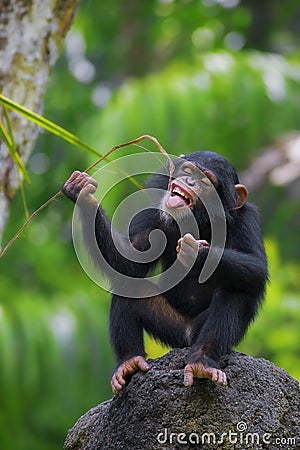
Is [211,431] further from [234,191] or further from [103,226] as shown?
[234,191]

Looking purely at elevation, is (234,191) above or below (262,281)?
above

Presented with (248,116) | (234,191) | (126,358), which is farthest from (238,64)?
(126,358)

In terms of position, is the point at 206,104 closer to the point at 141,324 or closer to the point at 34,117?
the point at 141,324

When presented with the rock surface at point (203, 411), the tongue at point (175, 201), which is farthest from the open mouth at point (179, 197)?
the rock surface at point (203, 411)

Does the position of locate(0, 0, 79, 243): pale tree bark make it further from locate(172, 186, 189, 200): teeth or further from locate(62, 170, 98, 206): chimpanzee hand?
locate(172, 186, 189, 200): teeth

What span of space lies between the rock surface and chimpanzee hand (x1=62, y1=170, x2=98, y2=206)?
750 mm

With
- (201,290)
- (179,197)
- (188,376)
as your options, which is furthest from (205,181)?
(188,376)

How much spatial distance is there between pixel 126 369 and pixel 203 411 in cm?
45

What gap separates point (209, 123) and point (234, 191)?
5.20 meters

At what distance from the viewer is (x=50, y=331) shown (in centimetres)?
845

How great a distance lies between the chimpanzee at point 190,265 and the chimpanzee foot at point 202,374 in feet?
0.32

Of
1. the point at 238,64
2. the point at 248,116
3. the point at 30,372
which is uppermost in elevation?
the point at 238,64

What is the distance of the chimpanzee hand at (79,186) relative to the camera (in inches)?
141

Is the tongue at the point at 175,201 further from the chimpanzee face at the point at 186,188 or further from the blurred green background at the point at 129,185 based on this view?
the blurred green background at the point at 129,185
